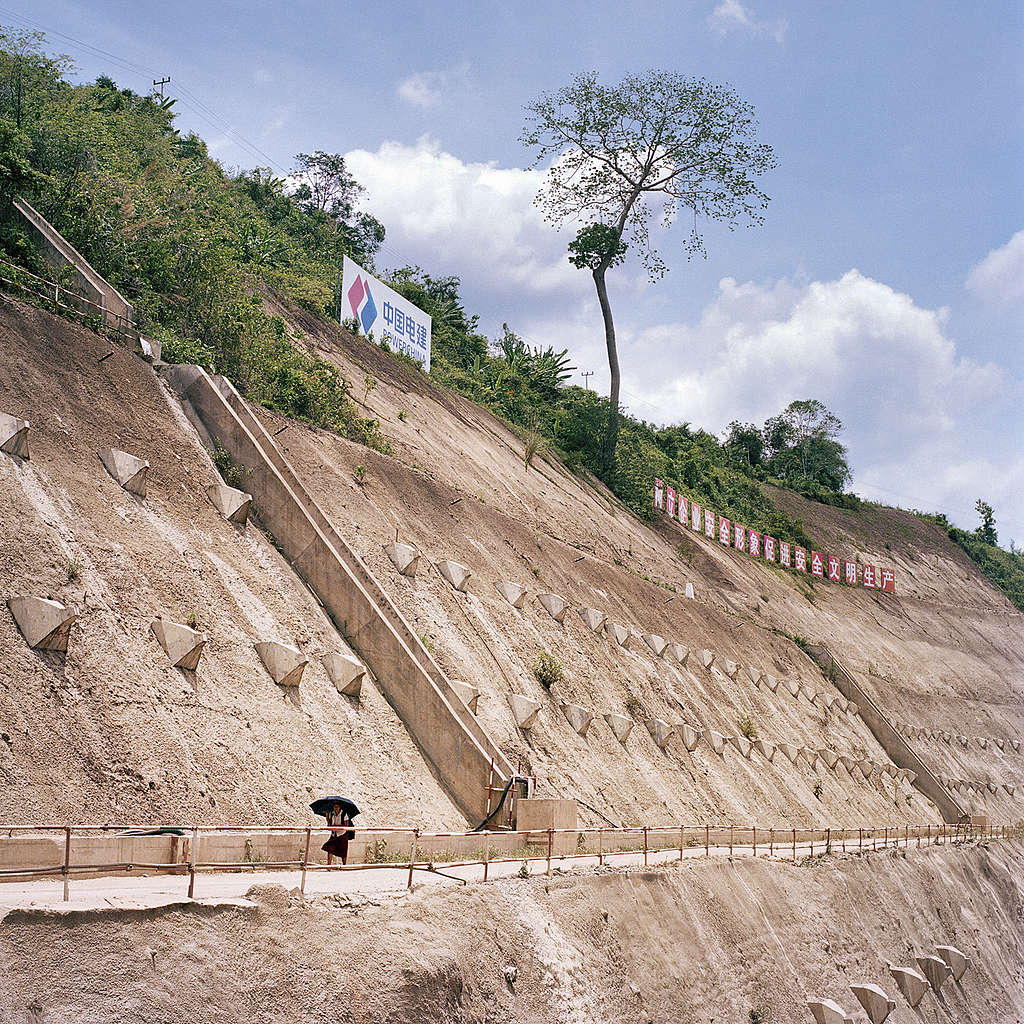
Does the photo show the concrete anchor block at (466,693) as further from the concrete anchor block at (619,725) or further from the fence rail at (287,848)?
the concrete anchor block at (619,725)

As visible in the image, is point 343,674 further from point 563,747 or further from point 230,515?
point 563,747

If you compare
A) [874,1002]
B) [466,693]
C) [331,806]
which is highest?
[466,693]

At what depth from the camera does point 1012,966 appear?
27.0 meters

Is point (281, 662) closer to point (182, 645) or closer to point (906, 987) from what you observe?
point (182, 645)

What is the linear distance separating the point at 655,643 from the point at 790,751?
577 cm

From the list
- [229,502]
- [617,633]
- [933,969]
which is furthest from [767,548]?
[229,502]

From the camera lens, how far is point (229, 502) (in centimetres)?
1773

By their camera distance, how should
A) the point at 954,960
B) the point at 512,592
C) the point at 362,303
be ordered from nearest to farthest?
the point at 954,960
the point at 512,592
the point at 362,303

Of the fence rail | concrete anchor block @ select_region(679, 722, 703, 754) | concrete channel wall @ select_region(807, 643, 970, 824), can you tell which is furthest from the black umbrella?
concrete channel wall @ select_region(807, 643, 970, 824)

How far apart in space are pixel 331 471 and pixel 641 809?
9.40m

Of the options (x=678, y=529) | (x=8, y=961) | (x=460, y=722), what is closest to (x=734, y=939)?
(x=460, y=722)

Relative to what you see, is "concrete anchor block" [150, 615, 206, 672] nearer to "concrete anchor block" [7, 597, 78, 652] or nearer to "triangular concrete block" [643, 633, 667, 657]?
"concrete anchor block" [7, 597, 78, 652]

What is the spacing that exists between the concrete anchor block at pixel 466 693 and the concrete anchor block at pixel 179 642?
5408 mm

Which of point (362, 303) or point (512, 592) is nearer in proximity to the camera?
point (512, 592)
